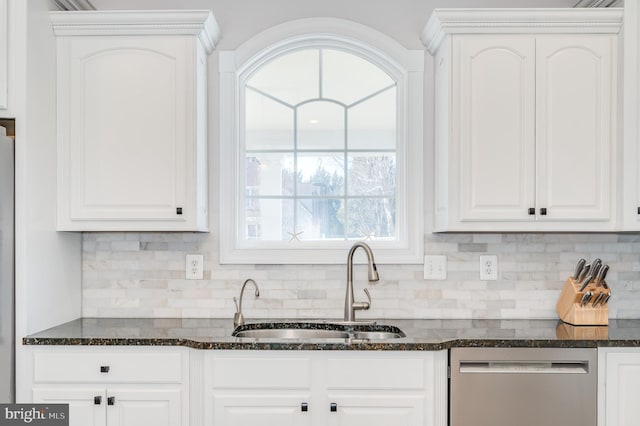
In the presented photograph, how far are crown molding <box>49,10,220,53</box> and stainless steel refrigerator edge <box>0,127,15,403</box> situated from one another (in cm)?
60

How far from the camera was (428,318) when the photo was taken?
9.68ft

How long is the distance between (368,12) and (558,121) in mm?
1075

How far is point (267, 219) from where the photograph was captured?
3.08 meters

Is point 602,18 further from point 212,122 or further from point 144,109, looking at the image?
point 144,109

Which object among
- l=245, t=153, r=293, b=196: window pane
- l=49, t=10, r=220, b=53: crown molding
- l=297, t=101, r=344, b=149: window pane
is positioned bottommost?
l=245, t=153, r=293, b=196: window pane

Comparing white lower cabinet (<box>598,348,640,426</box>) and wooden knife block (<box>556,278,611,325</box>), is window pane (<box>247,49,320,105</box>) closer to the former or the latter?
wooden knife block (<box>556,278,611,325</box>)

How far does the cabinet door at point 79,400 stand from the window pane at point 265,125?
1.38 m

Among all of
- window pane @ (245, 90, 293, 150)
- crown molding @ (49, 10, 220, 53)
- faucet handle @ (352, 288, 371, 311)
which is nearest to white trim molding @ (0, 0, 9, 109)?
crown molding @ (49, 10, 220, 53)

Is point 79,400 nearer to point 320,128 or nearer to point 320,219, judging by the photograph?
point 320,219

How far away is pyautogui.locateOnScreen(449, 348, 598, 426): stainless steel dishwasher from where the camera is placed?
232cm

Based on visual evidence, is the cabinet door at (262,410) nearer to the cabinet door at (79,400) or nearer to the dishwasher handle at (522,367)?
the cabinet door at (79,400)

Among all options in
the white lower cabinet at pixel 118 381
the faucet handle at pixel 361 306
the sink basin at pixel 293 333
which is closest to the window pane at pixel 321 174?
the faucet handle at pixel 361 306

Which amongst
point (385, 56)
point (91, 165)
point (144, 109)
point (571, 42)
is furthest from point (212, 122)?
point (571, 42)

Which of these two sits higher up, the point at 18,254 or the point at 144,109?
the point at 144,109
